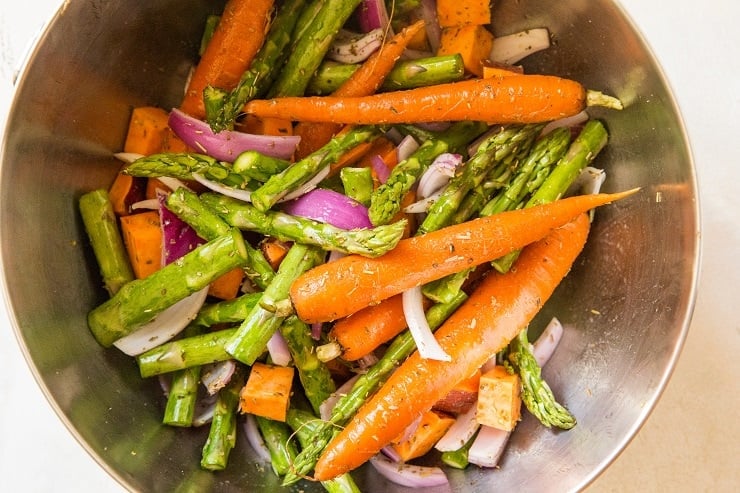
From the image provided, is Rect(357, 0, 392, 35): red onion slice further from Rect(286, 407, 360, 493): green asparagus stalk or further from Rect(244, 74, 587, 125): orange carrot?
Rect(286, 407, 360, 493): green asparagus stalk

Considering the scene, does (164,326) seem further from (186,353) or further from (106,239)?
(106,239)

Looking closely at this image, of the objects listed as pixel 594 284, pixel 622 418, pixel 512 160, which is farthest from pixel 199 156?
pixel 622 418

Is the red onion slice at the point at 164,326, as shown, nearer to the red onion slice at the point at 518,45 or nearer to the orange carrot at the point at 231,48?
the orange carrot at the point at 231,48

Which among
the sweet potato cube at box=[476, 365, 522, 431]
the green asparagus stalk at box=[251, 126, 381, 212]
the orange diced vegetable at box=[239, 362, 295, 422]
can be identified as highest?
the green asparagus stalk at box=[251, 126, 381, 212]

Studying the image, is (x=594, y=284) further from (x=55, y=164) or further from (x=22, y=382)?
(x=22, y=382)

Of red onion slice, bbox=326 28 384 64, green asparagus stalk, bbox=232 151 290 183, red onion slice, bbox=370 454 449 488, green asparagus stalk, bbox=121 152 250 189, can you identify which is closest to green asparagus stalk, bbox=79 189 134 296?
green asparagus stalk, bbox=121 152 250 189
